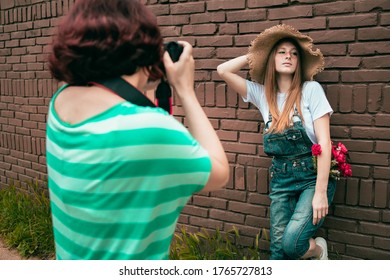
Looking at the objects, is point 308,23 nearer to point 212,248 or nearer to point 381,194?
point 381,194

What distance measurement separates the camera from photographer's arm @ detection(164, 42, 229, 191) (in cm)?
125

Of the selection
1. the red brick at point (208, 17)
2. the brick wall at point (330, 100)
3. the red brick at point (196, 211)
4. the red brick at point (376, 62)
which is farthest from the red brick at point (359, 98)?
the red brick at point (196, 211)

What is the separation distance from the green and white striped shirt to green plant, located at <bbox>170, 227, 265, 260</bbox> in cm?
223

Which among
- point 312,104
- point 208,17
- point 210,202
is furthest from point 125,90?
point 210,202

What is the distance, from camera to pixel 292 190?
2814 mm

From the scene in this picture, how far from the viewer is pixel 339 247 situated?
3053 millimetres

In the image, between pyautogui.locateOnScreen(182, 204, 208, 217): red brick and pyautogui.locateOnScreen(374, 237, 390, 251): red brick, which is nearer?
pyautogui.locateOnScreen(374, 237, 390, 251): red brick

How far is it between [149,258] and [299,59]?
198cm

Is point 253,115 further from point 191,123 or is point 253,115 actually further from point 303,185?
point 191,123

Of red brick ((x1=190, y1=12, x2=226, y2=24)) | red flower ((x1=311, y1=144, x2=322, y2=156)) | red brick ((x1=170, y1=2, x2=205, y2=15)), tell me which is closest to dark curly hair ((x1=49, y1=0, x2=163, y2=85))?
red flower ((x1=311, y1=144, x2=322, y2=156))

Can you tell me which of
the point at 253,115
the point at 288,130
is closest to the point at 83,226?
the point at 288,130

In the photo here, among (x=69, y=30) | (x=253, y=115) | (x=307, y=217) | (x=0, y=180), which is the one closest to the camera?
(x=69, y=30)

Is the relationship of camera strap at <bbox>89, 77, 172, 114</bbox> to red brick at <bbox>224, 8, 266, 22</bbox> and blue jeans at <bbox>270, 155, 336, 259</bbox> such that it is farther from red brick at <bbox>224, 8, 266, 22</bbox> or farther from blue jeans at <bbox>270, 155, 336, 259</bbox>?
red brick at <bbox>224, 8, 266, 22</bbox>

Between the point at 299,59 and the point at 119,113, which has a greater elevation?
the point at 299,59
